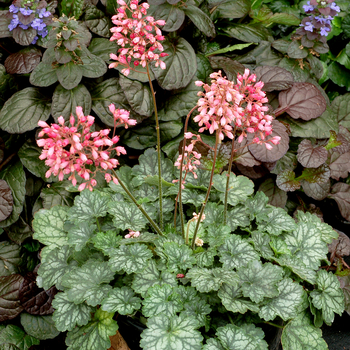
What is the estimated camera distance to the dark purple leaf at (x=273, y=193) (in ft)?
8.32

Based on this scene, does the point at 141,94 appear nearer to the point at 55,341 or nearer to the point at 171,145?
the point at 171,145

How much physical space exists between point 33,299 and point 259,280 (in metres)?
1.28

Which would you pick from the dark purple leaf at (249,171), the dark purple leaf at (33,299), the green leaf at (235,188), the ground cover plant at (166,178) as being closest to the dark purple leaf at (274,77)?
the ground cover plant at (166,178)

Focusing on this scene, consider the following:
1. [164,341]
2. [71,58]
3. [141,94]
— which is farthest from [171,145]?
[164,341]

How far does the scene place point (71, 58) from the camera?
219 centimetres

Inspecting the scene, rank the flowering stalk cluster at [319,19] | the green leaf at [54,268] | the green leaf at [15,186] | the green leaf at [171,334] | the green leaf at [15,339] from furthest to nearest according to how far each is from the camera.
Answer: the flowering stalk cluster at [319,19] → the green leaf at [15,186] → the green leaf at [15,339] → the green leaf at [54,268] → the green leaf at [171,334]

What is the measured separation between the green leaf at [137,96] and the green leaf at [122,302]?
1108 mm

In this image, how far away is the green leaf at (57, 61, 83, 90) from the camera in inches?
86.0

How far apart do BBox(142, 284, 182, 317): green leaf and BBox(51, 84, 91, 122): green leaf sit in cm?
118

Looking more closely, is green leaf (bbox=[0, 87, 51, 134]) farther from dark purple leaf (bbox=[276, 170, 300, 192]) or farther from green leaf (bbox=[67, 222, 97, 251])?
dark purple leaf (bbox=[276, 170, 300, 192])

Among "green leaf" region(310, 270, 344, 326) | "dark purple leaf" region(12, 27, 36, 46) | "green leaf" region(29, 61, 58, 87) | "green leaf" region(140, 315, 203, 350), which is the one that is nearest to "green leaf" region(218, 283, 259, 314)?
"green leaf" region(140, 315, 203, 350)

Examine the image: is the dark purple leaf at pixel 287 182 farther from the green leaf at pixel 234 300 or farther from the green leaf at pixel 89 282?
the green leaf at pixel 89 282

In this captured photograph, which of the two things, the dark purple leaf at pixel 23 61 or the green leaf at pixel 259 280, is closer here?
the green leaf at pixel 259 280

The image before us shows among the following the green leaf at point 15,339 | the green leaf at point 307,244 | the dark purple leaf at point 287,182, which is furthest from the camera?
the dark purple leaf at point 287,182
